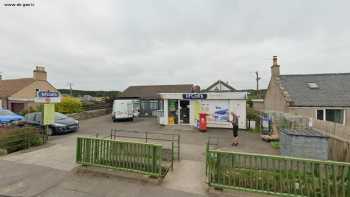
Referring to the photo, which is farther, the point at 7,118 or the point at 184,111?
the point at 184,111

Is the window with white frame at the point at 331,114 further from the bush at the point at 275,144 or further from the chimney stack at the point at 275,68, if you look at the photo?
the bush at the point at 275,144

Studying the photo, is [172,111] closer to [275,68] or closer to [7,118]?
[275,68]

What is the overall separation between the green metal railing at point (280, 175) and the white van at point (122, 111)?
15.5m

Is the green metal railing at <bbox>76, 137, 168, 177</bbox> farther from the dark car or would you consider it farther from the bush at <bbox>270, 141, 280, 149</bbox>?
the dark car

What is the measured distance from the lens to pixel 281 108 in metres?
15.0

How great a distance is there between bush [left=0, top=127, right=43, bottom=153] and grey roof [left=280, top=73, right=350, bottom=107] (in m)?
15.6

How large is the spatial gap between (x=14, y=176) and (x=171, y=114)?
37.7 ft

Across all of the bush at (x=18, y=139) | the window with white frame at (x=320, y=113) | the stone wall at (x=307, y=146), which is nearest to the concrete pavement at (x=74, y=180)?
the bush at (x=18, y=139)

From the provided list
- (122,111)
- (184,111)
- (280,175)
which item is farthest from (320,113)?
(122,111)

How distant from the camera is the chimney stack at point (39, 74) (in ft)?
80.3

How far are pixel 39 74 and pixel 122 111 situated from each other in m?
14.4

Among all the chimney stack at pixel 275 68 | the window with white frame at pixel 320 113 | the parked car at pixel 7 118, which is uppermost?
the chimney stack at pixel 275 68

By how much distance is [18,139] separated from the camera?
895cm

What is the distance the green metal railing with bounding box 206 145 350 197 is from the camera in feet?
14.5
